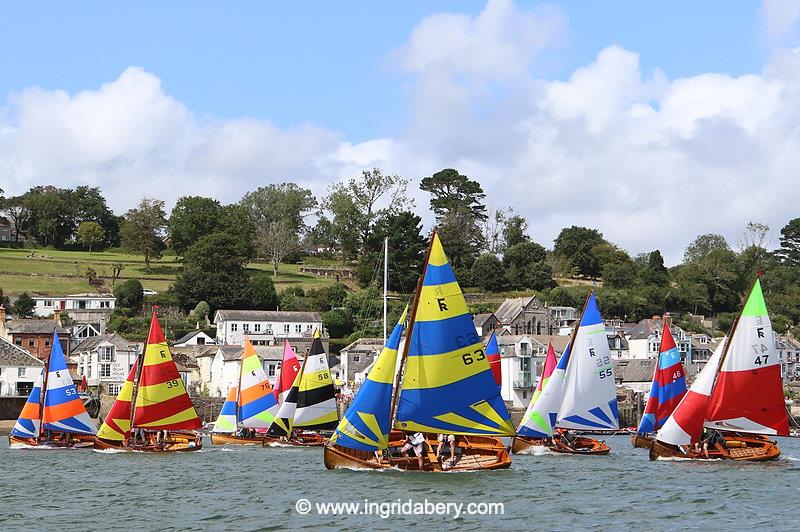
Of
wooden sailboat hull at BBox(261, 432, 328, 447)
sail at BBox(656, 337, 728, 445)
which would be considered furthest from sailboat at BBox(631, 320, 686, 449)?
wooden sailboat hull at BBox(261, 432, 328, 447)

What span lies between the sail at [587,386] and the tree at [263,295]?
75.3 metres

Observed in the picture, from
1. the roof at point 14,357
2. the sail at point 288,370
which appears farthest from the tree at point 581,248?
the sail at point 288,370

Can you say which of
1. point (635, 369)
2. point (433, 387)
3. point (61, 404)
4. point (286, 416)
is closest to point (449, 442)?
point (433, 387)

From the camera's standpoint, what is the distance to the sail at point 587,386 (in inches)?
2277

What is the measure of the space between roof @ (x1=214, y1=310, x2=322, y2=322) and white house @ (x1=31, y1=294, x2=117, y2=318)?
13029mm

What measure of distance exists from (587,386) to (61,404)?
27.1 metres

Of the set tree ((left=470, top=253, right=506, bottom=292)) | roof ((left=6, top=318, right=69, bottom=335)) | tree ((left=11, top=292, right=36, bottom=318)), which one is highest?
tree ((left=470, top=253, right=506, bottom=292))

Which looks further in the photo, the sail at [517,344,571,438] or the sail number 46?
the sail at [517,344,571,438]

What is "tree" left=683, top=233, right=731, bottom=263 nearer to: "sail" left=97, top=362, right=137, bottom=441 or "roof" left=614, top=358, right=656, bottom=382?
"roof" left=614, top=358, right=656, bottom=382

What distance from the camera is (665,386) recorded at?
6500 cm

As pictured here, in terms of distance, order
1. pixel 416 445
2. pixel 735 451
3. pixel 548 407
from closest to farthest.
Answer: pixel 416 445, pixel 735 451, pixel 548 407

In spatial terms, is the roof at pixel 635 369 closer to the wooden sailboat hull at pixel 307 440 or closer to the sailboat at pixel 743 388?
the wooden sailboat hull at pixel 307 440

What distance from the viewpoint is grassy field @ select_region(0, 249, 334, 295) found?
5340 inches

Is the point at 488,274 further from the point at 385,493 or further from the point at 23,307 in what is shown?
the point at 385,493
